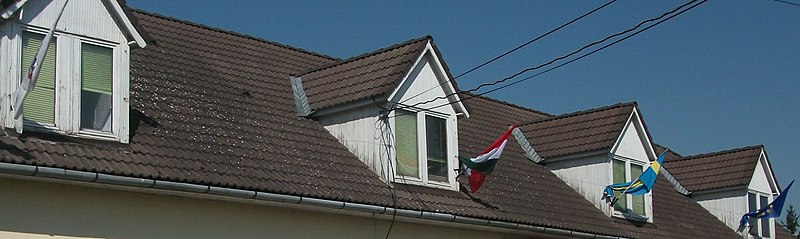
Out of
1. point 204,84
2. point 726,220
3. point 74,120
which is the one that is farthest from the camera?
point 726,220

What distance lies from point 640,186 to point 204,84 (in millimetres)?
9342

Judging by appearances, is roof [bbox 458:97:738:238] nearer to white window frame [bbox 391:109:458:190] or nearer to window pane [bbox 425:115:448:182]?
white window frame [bbox 391:109:458:190]

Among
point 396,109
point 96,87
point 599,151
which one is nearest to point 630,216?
point 599,151

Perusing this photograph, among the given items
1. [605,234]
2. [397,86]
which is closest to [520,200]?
[605,234]

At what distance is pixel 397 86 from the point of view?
19.0 metres

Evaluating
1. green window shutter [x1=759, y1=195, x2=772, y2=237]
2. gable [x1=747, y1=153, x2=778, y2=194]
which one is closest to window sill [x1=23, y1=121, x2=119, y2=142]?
gable [x1=747, y1=153, x2=778, y2=194]

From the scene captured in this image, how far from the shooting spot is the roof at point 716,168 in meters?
29.5

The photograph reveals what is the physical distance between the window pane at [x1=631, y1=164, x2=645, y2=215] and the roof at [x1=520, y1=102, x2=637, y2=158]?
1.04 m

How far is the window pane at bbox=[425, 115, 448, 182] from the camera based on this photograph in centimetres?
1950

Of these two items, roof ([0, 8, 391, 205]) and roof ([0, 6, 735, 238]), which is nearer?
roof ([0, 8, 391, 205])

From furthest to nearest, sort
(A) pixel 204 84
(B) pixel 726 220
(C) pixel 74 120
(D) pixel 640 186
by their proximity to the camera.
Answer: (B) pixel 726 220 → (D) pixel 640 186 → (A) pixel 204 84 → (C) pixel 74 120

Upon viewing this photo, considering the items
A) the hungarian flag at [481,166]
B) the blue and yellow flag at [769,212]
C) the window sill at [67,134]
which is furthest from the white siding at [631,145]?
the window sill at [67,134]

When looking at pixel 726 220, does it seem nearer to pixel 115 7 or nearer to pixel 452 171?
pixel 452 171

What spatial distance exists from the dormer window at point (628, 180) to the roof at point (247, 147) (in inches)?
13.7
